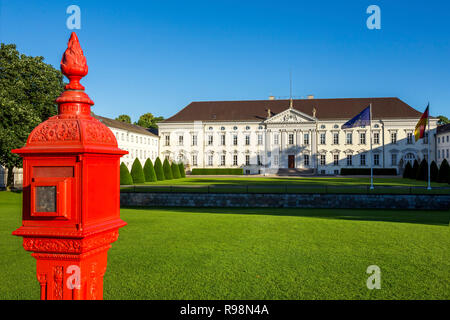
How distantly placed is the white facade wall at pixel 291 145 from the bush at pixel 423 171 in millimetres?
17651

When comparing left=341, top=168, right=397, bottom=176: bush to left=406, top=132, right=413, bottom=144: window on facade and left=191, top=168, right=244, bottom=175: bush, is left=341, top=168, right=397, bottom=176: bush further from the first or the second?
left=191, top=168, right=244, bottom=175: bush

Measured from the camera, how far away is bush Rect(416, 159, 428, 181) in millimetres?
40688

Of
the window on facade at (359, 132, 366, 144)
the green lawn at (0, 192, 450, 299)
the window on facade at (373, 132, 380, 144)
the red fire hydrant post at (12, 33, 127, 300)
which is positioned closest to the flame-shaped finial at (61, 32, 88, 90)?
the red fire hydrant post at (12, 33, 127, 300)

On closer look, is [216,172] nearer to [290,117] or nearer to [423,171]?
[290,117]

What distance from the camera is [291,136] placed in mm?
63750

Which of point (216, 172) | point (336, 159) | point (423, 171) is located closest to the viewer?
point (423, 171)

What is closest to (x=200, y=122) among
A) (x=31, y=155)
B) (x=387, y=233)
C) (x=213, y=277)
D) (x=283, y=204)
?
(x=283, y=204)

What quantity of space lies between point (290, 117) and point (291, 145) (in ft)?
17.2

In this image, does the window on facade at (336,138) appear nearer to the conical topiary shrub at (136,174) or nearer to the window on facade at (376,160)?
the window on facade at (376,160)

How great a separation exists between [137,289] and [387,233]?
9987 mm

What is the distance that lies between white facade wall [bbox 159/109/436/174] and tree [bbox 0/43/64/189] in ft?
122

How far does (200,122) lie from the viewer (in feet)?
218

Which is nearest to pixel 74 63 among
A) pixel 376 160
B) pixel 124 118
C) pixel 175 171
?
pixel 175 171
